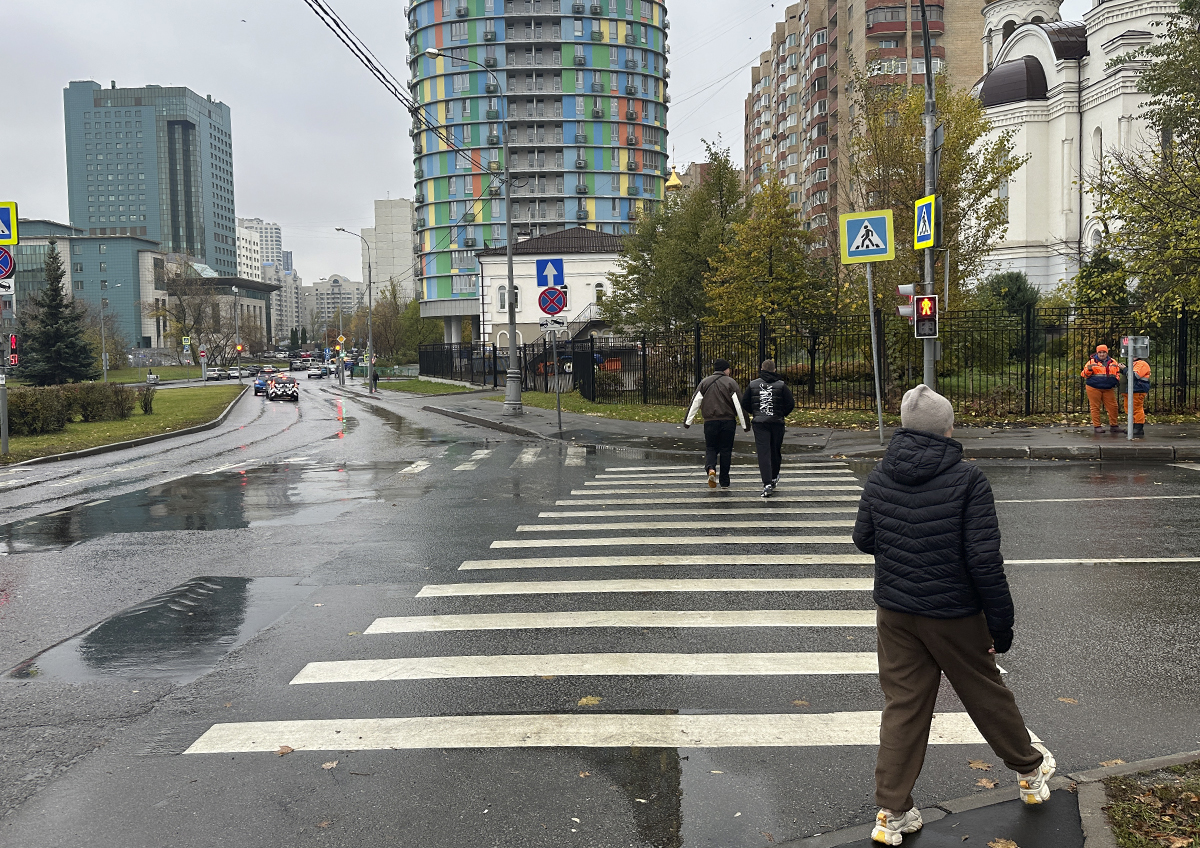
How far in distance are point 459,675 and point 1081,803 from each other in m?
3.35

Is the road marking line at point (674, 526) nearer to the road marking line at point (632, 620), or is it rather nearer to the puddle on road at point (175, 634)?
the puddle on road at point (175, 634)

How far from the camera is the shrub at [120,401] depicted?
1212 inches

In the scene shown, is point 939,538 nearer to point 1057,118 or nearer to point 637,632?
point 637,632

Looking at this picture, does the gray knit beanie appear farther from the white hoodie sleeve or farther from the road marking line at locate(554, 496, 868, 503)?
the white hoodie sleeve

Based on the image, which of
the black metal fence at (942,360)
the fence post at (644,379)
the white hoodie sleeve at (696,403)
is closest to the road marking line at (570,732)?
the white hoodie sleeve at (696,403)

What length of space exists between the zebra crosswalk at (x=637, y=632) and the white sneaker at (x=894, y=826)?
0.92m

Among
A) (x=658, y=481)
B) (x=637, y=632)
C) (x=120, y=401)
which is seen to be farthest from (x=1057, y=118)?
(x=637, y=632)

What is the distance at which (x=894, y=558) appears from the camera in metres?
3.80

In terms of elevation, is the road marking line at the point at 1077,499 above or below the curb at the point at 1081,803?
above

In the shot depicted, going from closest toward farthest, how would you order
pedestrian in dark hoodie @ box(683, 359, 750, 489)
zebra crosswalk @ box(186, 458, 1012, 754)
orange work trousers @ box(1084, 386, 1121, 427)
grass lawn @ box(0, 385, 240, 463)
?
zebra crosswalk @ box(186, 458, 1012, 754), pedestrian in dark hoodie @ box(683, 359, 750, 489), orange work trousers @ box(1084, 386, 1121, 427), grass lawn @ box(0, 385, 240, 463)

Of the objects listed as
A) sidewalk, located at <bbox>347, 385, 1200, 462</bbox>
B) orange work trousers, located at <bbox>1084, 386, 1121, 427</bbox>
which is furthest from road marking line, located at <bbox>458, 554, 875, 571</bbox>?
orange work trousers, located at <bbox>1084, 386, 1121, 427</bbox>

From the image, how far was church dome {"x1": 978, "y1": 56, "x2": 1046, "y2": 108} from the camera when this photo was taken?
53.5 m

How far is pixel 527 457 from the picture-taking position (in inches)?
702

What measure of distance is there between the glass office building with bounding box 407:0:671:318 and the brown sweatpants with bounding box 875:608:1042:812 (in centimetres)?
9124
